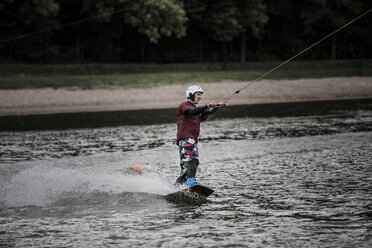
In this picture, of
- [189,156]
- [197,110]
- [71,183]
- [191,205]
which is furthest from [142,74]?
[191,205]

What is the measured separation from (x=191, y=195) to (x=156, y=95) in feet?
69.1

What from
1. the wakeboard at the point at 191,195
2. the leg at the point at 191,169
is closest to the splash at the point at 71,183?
the wakeboard at the point at 191,195

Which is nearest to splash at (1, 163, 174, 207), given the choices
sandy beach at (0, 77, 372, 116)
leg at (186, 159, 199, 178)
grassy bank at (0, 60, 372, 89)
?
leg at (186, 159, 199, 178)

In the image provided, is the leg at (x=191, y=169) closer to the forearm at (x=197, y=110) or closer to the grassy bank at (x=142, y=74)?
the forearm at (x=197, y=110)

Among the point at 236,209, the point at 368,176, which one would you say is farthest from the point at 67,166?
the point at 368,176

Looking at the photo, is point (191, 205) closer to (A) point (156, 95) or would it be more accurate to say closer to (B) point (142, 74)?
(A) point (156, 95)

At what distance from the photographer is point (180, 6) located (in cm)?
4547

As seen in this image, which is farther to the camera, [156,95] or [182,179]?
[156,95]

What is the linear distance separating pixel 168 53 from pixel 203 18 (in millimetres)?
4160

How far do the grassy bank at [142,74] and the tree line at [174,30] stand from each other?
5366 millimetres

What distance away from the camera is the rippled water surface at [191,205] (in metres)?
8.05

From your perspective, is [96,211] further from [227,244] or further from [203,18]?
[203,18]

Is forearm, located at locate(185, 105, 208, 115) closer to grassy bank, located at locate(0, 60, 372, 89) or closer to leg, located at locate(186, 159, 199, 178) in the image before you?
leg, located at locate(186, 159, 199, 178)

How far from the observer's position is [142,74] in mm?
35531
